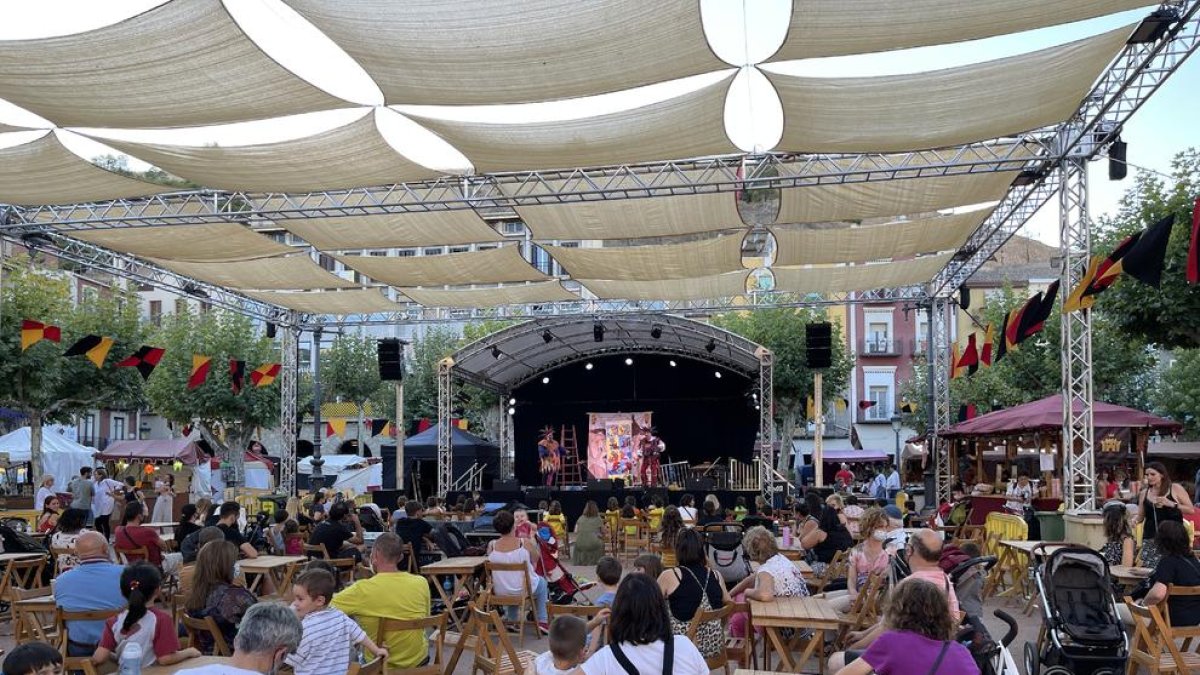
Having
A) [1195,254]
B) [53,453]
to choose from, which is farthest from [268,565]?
[53,453]

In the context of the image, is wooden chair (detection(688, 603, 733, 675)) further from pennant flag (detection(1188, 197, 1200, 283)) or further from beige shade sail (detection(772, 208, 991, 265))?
beige shade sail (detection(772, 208, 991, 265))

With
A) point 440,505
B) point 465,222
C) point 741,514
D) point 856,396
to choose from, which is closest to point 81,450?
point 440,505

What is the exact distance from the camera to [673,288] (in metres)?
17.3

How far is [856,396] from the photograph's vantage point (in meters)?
37.9

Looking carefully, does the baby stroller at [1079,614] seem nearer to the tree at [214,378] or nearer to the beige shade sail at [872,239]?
the beige shade sail at [872,239]

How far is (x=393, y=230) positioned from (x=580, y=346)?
11147 mm

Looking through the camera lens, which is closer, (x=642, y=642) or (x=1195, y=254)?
(x=642, y=642)

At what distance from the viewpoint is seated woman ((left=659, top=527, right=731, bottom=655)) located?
5418mm

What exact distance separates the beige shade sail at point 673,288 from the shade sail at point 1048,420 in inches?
170

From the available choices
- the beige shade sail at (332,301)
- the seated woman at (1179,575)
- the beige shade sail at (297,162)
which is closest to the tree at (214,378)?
the beige shade sail at (332,301)

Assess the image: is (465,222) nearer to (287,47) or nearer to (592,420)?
(287,47)

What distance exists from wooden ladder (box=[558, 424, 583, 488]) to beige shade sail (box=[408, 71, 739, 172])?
16224mm

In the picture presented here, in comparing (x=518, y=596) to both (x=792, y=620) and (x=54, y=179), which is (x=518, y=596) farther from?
(x=54, y=179)

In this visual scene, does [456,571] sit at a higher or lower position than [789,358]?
lower
